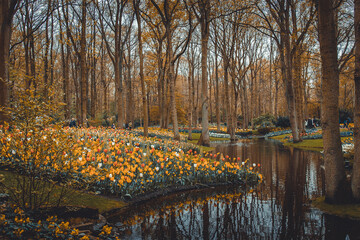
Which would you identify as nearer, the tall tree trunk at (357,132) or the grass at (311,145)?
the tall tree trunk at (357,132)

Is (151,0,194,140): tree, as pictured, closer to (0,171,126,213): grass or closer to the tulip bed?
the tulip bed

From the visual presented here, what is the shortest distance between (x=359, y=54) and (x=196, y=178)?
5.07 m

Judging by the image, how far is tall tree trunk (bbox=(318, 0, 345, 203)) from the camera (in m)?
5.11

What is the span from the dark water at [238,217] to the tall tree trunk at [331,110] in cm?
73

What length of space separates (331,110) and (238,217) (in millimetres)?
2912

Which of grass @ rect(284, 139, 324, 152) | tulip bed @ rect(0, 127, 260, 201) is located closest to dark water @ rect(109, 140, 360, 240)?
tulip bed @ rect(0, 127, 260, 201)

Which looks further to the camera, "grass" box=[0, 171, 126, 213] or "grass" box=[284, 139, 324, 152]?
"grass" box=[284, 139, 324, 152]

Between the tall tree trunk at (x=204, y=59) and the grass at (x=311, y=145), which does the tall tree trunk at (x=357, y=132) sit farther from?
the grass at (x=311, y=145)

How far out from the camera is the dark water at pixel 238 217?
4156mm

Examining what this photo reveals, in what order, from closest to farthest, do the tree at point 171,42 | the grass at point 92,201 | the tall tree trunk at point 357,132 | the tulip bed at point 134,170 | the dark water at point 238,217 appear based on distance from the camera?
1. the dark water at point 238,217
2. the tall tree trunk at point 357,132
3. the grass at point 92,201
4. the tulip bed at point 134,170
5. the tree at point 171,42

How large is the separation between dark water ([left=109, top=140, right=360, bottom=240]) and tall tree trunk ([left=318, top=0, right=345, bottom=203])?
2.40ft

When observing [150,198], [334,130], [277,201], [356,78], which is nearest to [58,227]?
[150,198]

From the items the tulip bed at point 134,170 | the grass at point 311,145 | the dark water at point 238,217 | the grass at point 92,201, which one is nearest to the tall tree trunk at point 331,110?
the dark water at point 238,217

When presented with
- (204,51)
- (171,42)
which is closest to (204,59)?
(204,51)
